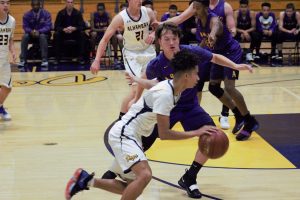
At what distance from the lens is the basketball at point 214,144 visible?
4.50 m

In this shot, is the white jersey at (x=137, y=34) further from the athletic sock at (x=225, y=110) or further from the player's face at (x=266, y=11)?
the player's face at (x=266, y=11)

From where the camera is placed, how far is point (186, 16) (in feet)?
23.8

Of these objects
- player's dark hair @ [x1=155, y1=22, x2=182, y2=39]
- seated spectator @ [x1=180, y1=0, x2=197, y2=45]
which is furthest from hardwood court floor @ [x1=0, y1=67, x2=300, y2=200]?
seated spectator @ [x1=180, y1=0, x2=197, y2=45]

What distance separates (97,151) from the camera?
6.79 meters

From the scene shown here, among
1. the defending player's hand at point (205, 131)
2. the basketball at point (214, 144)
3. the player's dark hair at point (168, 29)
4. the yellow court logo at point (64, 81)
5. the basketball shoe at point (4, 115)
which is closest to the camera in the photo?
the defending player's hand at point (205, 131)

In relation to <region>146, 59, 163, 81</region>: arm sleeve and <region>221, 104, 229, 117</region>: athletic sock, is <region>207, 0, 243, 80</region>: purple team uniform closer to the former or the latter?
<region>221, 104, 229, 117</region>: athletic sock

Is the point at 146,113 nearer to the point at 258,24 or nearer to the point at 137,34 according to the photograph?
the point at 137,34

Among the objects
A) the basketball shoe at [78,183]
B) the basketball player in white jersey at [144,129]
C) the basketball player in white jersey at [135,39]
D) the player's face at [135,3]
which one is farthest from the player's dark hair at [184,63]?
the player's face at [135,3]

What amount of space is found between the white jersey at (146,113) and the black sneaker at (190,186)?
0.87m

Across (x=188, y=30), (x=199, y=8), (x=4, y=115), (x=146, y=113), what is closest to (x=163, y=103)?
(x=146, y=113)

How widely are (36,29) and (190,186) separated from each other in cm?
965

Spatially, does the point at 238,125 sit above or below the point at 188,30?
below

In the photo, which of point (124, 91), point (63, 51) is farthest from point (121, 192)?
point (63, 51)

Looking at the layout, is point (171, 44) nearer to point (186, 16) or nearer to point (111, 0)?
point (186, 16)
